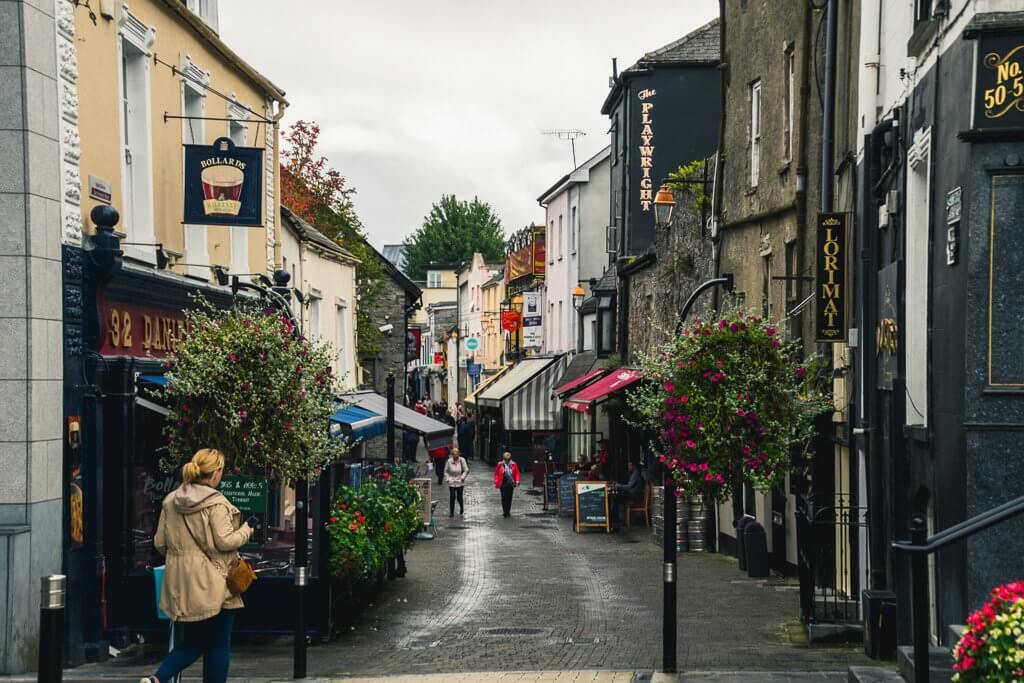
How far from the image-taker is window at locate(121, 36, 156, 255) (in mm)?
14750

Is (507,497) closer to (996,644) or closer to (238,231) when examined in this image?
(238,231)

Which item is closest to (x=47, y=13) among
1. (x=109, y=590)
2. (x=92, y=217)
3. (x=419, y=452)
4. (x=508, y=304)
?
(x=92, y=217)

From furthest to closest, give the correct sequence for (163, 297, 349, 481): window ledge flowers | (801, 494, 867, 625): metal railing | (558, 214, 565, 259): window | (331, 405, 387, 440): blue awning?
(558, 214, 565, 259): window
(331, 405, 387, 440): blue awning
(801, 494, 867, 625): metal railing
(163, 297, 349, 481): window ledge flowers

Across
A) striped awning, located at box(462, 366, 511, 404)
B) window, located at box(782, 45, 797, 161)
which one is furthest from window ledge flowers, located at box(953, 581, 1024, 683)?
striped awning, located at box(462, 366, 511, 404)

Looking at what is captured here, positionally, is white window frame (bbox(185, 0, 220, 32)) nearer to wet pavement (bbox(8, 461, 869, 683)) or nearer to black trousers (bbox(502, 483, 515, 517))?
wet pavement (bbox(8, 461, 869, 683))

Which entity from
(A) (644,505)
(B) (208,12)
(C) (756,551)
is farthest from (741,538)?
(B) (208,12)

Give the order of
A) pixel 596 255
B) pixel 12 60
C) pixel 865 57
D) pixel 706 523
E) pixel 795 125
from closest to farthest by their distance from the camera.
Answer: pixel 12 60, pixel 865 57, pixel 795 125, pixel 706 523, pixel 596 255

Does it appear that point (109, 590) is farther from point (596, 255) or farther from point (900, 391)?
point (596, 255)

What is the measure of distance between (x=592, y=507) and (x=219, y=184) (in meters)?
13.3

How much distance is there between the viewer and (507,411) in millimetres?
35562

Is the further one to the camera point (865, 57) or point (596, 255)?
point (596, 255)

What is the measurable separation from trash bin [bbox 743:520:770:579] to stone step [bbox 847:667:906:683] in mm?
9881

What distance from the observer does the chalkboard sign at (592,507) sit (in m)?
26.4

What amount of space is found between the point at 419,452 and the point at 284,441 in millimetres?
42147
